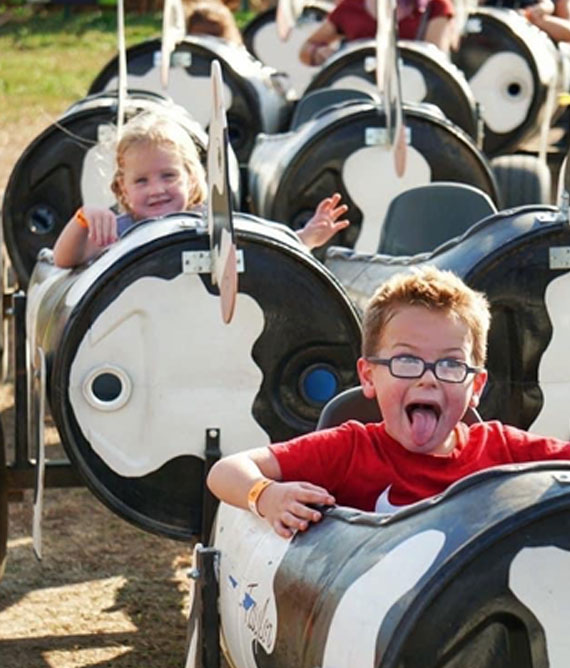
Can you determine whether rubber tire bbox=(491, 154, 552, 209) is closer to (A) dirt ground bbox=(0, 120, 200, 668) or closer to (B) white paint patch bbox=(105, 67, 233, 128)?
(B) white paint patch bbox=(105, 67, 233, 128)

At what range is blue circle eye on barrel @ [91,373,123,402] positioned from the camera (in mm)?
4688

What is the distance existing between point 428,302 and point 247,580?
542mm

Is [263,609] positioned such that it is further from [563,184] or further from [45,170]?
[45,170]

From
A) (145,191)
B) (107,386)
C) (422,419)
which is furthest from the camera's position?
(145,191)

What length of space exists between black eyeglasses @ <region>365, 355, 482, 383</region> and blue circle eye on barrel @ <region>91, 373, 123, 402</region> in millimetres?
1444

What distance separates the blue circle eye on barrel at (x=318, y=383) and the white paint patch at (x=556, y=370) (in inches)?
18.9

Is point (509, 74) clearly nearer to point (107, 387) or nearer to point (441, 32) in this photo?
point (441, 32)

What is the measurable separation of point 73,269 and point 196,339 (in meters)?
0.74

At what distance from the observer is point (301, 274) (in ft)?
15.2

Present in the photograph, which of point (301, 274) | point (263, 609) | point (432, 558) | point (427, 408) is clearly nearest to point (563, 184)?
point (301, 274)

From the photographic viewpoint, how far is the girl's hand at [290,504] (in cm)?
320

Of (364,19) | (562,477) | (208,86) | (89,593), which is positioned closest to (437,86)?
(208,86)

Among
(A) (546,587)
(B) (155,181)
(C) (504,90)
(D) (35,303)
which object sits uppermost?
(C) (504,90)

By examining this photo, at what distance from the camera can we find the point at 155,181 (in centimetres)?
534
